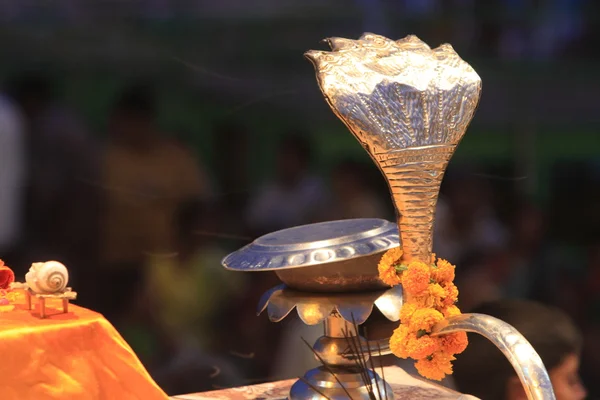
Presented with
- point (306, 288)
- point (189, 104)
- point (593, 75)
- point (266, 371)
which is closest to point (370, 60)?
point (306, 288)

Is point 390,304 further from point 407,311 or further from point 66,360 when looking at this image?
point 66,360

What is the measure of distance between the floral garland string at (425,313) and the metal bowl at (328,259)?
0.69ft

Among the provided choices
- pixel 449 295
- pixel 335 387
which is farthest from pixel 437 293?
pixel 335 387

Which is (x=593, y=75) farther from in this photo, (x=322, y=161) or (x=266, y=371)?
(x=266, y=371)

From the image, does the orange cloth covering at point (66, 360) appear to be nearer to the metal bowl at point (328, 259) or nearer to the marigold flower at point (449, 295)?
the metal bowl at point (328, 259)

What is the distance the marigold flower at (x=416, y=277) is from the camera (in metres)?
2.01

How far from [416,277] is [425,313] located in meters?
0.08

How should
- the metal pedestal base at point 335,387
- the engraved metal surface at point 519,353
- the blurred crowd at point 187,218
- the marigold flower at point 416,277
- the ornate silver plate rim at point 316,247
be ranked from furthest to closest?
the blurred crowd at point 187,218
the metal pedestal base at point 335,387
the ornate silver plate rim at point 316,247
the marigold flower at point 416,277
the engraved metal surface at point 519,353

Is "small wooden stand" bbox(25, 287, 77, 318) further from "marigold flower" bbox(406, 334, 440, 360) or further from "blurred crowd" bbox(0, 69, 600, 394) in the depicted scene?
"blurred crowd" bbox(0, 69, 600, 394)

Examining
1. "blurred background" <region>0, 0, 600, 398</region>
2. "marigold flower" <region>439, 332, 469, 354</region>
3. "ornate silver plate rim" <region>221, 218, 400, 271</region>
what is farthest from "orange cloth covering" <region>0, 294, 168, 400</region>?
"blurred background" <region>0, 0, 600, 398</region>

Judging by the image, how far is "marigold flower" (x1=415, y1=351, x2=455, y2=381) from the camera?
6.73ft

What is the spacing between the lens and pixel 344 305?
2324mm

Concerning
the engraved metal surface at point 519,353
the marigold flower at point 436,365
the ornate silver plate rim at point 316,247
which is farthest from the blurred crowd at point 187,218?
the engraved metal surface at point 519,353

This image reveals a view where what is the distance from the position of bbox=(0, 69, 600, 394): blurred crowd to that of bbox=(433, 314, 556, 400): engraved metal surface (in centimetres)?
156
